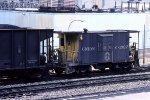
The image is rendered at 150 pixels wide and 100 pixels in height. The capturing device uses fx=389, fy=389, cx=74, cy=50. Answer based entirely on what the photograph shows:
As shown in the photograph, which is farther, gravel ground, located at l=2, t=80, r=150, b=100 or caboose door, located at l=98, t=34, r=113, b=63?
caboose door, located at l=98, t=34, r=113, b=63

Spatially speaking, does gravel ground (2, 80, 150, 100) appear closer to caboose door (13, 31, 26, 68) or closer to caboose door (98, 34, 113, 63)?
caboose door (13, 31, 26, 68)

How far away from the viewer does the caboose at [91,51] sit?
25.6 metres

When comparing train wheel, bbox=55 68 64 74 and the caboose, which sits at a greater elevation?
the caboose

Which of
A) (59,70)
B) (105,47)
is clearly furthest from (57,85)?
(105,47)

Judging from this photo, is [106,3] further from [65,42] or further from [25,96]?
[25,96]

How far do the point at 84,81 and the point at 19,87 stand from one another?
4266 mm

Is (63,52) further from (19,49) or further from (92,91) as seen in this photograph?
(92,91)

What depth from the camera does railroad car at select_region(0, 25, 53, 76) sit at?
71.9 ft

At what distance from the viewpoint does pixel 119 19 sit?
4297cm

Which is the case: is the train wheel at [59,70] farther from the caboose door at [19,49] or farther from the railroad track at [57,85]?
the caboose door at [19,49]

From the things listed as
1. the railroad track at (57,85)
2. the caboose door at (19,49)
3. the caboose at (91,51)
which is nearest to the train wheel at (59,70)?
the caboose at (91,51)

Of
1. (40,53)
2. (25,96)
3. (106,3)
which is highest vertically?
(106,3)

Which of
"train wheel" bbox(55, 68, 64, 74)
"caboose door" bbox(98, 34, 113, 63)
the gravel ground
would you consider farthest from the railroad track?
"train wheel" bbox(55, 68, 64, 74)

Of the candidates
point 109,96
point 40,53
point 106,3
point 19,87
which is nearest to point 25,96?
point 19,87
